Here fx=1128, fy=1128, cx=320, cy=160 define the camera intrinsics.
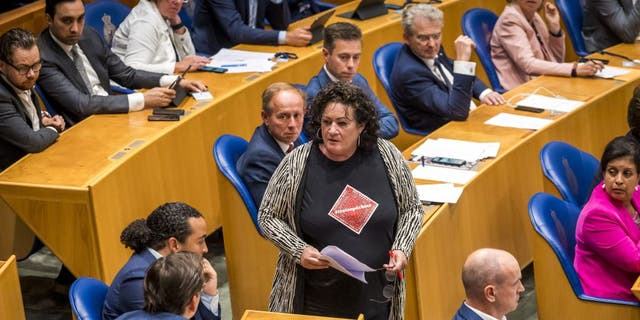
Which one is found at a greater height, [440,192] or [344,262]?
[344,262]

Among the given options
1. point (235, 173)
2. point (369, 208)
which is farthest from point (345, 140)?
point (235, 173)

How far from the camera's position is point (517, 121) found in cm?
575

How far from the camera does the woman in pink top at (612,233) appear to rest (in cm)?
446

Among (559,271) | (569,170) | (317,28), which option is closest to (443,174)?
(569,170)

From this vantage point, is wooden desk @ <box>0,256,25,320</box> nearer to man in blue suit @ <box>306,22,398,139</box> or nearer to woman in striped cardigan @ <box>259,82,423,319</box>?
woman in striped cardigan @ <box>259,82,423,319</box>

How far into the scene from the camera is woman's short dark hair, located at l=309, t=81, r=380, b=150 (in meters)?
3.79

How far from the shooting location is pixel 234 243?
4965 mm

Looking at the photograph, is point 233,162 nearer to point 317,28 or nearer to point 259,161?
point 259,161

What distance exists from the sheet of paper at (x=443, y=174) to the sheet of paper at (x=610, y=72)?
179 centimetres

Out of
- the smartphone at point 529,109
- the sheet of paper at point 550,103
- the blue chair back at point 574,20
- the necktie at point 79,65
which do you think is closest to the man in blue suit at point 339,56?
the smartphone at point 529,109

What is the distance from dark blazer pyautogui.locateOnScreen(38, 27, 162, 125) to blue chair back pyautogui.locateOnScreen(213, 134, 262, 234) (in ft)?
2.86

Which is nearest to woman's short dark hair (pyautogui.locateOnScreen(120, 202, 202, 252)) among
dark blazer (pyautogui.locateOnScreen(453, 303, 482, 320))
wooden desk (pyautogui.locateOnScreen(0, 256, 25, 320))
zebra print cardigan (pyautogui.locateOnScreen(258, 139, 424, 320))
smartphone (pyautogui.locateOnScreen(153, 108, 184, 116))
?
zebra print cardigan (pyautogui.locateOnScreen(258, 139, 424, 320))

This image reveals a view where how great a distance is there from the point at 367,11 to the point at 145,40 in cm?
182

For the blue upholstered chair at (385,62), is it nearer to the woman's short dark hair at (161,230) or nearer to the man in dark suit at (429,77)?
the man in dark suit at (429,77)
